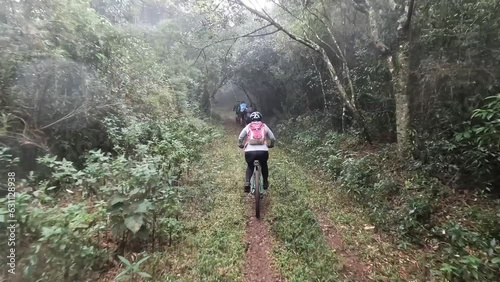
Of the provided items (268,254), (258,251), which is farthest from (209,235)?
(268,254)

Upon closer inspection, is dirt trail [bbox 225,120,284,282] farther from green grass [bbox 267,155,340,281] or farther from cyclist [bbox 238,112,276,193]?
cyclist [bbox 238,112,276,193]

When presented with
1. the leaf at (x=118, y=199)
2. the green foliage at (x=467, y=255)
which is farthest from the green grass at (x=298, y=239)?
the leaf at (x=118, y=199)

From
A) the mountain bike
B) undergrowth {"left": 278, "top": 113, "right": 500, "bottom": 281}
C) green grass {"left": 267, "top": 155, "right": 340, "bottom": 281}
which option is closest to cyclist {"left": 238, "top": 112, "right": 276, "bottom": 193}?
the mountain bike

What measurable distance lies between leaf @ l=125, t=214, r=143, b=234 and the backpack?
2835 millimetres

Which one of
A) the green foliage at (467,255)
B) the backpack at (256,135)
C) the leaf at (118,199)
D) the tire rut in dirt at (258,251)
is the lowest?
the tire rut in dirt at (258,251)

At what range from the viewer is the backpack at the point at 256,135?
5.97 meters

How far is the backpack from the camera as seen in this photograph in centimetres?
597

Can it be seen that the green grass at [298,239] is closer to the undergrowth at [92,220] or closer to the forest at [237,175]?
the forest at [237,175]

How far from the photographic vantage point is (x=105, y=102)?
7.16 m

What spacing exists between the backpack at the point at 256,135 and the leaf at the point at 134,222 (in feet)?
9.30

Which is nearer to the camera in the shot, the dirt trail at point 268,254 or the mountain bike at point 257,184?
the dirt trail at point 268,254

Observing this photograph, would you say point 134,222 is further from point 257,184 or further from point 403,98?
point 403,98

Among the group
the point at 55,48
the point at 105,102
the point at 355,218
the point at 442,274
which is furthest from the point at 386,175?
the point at 55,48

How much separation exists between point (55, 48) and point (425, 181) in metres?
8.00
